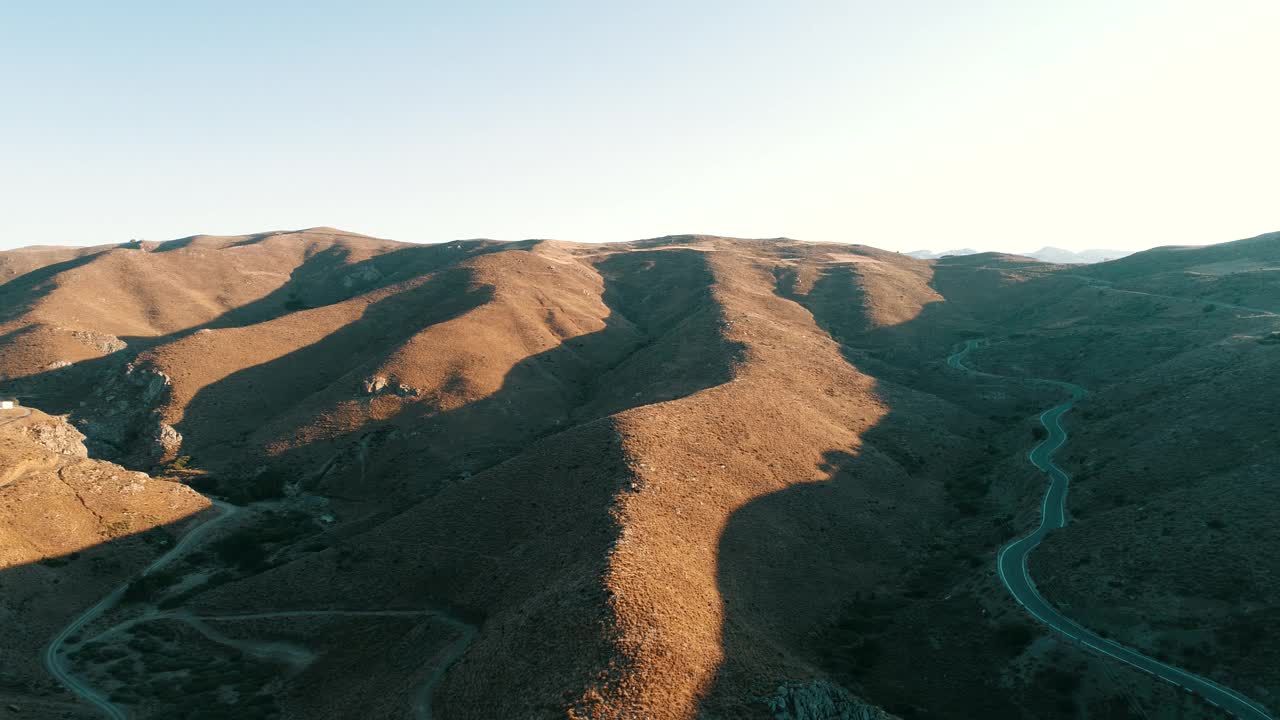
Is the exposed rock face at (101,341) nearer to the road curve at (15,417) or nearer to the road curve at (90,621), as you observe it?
the road curve at (15,417)

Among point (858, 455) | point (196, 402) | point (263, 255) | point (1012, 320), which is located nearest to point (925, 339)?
point (1012, 320)

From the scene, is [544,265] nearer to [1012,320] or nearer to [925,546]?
[1012,320]

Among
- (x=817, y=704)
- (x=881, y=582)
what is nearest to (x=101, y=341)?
(x=881, y=582)

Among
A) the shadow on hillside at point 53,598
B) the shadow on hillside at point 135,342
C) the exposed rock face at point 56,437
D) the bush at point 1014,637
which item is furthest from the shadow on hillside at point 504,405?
the bush at point 1014,637

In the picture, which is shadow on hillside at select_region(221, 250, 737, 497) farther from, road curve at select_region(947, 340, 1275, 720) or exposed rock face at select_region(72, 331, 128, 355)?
road curve at select_region(947, 340, 1275, 720)

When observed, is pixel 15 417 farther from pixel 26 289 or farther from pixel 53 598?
pixel 26 289

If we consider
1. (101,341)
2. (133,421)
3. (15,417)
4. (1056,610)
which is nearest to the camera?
(1056,610)

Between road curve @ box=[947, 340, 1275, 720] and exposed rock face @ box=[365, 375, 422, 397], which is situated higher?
exposed rock face @ box=[365, 375, 422, 397]

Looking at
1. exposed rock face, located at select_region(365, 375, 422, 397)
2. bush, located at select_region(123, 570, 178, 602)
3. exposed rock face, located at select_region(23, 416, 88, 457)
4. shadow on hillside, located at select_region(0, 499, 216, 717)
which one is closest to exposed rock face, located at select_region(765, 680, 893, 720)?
shadow on hillside, located at select_region(0, 499, 216, 717)
